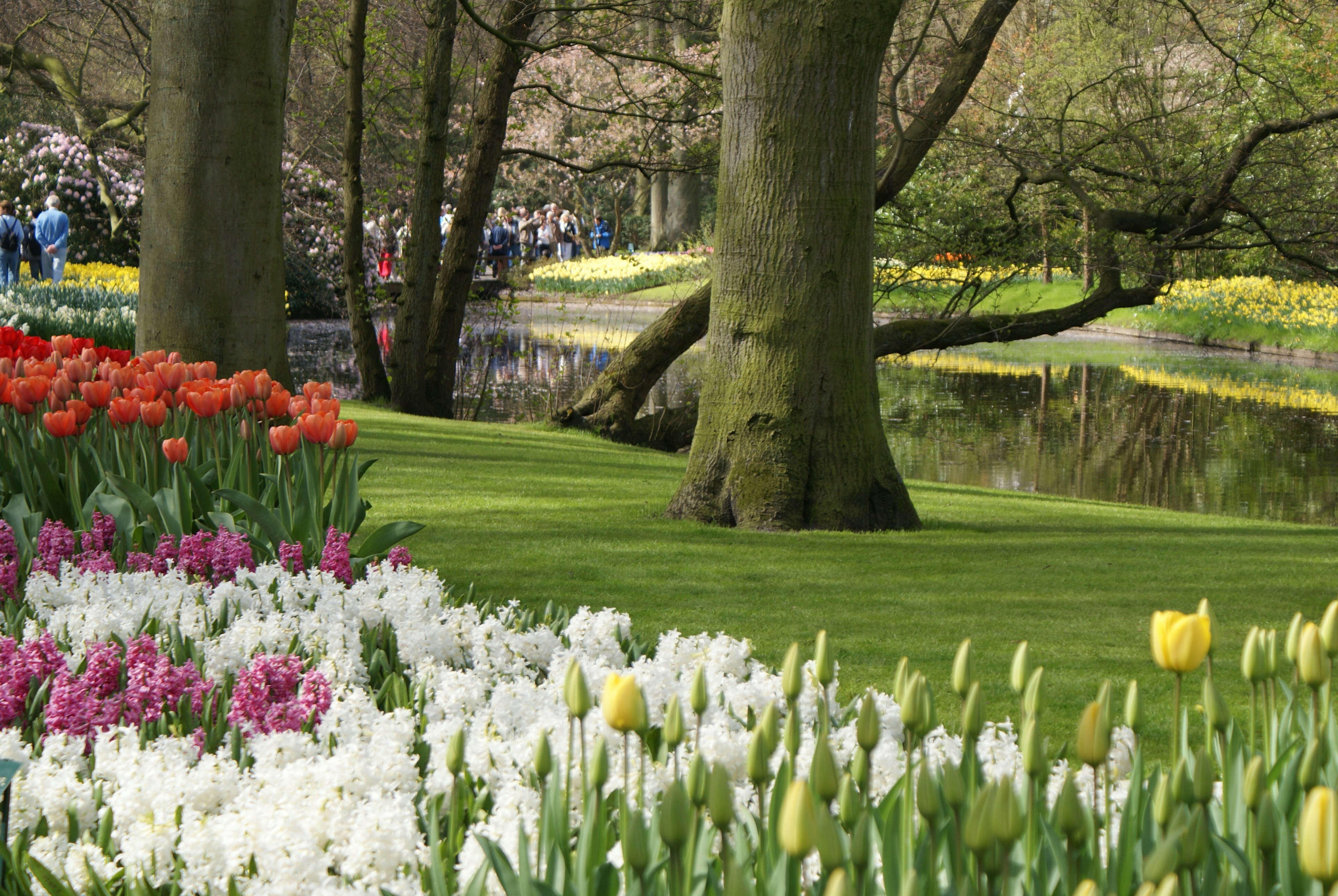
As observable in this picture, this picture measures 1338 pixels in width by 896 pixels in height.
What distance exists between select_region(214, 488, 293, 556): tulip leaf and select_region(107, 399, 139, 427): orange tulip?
0.40 m

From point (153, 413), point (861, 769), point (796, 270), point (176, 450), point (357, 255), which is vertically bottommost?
point (861, 769)

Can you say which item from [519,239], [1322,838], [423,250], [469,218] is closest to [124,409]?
[1322,838]

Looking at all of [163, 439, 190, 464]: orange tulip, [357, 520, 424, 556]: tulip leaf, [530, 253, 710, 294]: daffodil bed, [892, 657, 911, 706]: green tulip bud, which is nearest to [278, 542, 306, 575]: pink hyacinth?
[357, 520, 424, 556]: tulip leaf

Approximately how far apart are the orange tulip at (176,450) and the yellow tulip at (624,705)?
9.74 feet

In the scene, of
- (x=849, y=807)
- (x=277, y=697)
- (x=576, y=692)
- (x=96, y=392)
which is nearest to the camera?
(x=849, y=807)

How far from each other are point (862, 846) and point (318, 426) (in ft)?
9.35

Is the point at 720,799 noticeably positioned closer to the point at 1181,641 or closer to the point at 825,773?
the point at 825,773

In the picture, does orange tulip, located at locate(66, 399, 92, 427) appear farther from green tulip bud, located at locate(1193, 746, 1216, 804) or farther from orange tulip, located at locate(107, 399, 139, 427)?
green tulip bud, located at locate(1193, 746, 1216, 804)

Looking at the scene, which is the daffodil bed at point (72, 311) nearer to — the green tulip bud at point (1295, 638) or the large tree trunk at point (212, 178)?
the large tree trunk at point (212, 178)

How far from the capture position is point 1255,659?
185cm

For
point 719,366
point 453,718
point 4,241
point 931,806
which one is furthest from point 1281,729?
point 4,241

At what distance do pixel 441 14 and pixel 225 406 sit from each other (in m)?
9.69

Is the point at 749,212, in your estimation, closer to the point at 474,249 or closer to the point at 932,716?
the point at 932,716

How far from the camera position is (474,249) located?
1388 centimetres
